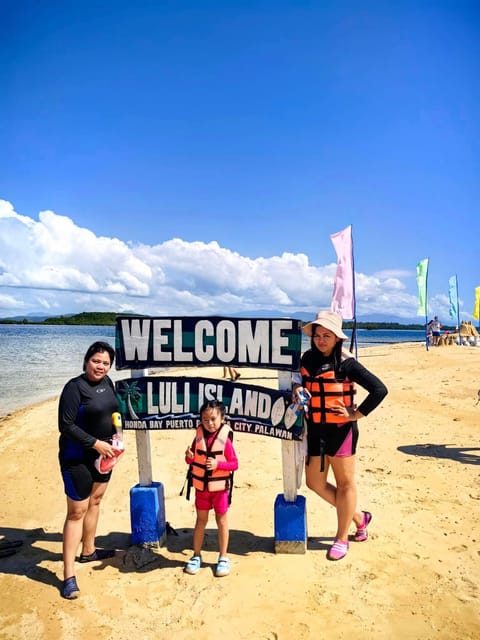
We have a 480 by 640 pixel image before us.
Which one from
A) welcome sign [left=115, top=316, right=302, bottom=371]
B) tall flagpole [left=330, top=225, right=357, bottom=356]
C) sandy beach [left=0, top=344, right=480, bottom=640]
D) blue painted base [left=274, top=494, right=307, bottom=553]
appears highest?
tall flagpole [left=330, top=225, right=357, bottom=356]

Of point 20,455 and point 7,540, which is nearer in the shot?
point 7,540

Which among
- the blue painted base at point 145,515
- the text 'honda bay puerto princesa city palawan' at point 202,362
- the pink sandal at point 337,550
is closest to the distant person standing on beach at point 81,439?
the text 'honda bay puerto princesa city palawan' at point 202,362

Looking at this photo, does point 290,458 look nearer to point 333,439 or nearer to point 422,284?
point 333,439

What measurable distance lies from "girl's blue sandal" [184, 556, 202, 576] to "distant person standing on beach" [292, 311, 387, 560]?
3.88 feet

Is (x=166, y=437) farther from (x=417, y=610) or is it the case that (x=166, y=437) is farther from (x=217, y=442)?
(x=417, y=610)

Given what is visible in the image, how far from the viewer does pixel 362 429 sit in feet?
31.2

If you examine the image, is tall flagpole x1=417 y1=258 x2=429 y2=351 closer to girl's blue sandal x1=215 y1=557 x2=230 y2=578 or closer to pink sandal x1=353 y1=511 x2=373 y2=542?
pink sandal x1=353 y1=511 x2=373 y2=542

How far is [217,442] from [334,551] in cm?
152

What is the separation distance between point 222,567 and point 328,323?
2283 millimetres

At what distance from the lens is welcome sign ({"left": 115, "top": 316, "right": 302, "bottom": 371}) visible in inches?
167

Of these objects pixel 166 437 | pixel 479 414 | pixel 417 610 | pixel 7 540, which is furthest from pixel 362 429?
pixel 7 540

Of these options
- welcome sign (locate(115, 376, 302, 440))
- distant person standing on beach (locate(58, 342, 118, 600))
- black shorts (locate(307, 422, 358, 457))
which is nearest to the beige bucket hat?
welcome sign (locate(115, 376, 302, 440))

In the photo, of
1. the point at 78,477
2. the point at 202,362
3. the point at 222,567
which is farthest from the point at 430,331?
the point at 78,477

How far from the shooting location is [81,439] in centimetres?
369
